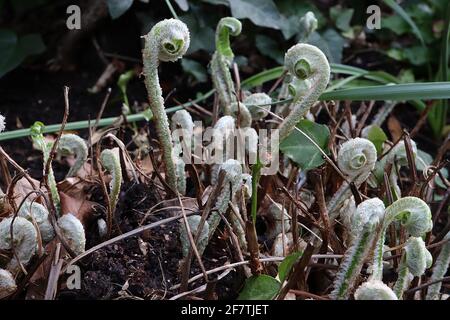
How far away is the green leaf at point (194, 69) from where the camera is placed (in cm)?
172

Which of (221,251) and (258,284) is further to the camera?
(221,251)

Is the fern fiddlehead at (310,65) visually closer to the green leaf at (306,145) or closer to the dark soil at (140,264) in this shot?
the green leaf at (306,145)

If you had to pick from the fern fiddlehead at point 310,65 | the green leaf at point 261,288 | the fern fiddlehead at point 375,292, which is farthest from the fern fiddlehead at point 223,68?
the fern fiddlehead at point 375,292

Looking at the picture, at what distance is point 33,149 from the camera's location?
1588 millimetres

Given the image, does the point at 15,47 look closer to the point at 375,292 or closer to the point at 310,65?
the point at 310,65

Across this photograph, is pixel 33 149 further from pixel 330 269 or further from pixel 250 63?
pixel 330 269

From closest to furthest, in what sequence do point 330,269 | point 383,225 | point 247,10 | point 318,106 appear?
point 383,225, point 330,269, point 318,106, point 247,10

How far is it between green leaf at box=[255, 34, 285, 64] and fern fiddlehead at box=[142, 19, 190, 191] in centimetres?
83

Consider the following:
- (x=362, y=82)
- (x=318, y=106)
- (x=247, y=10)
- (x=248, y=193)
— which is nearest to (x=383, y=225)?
(x=248, y=193)

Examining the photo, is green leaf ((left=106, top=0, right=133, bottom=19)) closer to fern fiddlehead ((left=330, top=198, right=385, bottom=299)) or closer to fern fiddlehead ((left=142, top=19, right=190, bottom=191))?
fern fiddlehead ((left=142, top=19, right=190, bottom=191))

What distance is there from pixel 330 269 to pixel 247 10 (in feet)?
3.00

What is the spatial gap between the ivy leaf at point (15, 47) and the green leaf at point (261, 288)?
3.51 feet

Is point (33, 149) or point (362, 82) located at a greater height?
point (362, 82)
